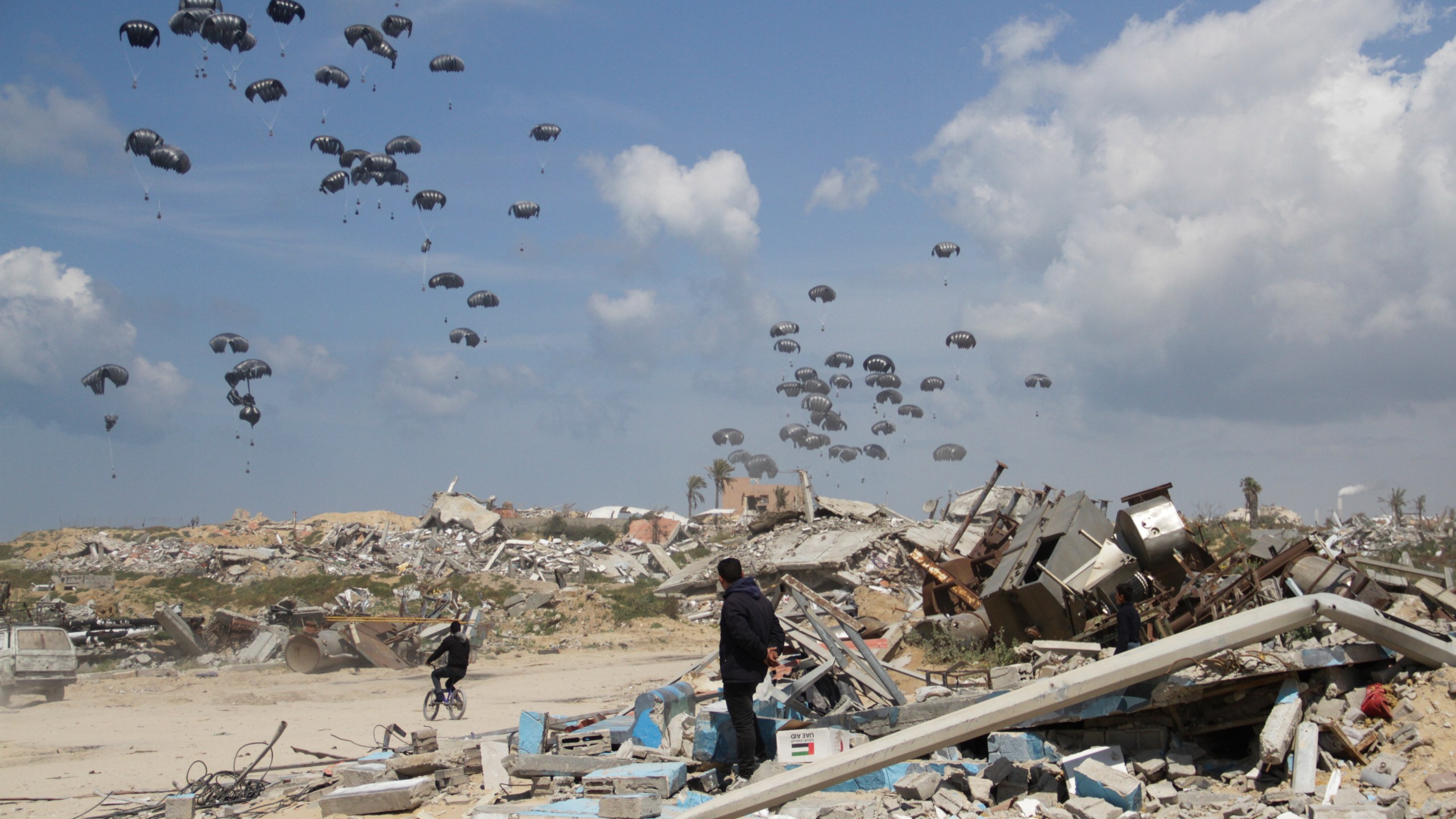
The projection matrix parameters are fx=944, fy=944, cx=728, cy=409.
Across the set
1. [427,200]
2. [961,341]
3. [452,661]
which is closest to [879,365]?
[961,341]

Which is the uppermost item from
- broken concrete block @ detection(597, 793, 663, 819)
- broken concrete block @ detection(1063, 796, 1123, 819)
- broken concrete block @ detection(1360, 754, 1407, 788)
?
broken concrete block @ detection(1360, 754, 1407, 788)

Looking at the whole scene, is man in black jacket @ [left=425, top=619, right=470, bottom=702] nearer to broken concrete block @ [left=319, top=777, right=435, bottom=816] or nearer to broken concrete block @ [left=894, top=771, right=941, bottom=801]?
broken concrete block @ [left=319, top=777, right=435, bottom=816]

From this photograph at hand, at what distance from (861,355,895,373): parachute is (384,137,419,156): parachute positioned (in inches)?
656

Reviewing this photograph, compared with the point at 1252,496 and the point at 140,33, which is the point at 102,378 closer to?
the point at 140,33

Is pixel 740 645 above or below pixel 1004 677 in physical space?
above

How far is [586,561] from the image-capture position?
34.2 m

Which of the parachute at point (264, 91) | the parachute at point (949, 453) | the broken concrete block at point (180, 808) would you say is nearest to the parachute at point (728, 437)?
the parachute at point (949, 453)

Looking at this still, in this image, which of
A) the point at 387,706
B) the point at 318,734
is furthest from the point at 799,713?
the point at 387,706

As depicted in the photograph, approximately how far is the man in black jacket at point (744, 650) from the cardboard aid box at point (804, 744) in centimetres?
21

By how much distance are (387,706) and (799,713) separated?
9040 mm

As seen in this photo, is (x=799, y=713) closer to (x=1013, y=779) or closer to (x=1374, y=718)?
(x=1013, y=779)

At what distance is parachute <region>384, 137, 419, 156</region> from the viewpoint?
29156 mm

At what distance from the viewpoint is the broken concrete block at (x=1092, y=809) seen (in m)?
5.54

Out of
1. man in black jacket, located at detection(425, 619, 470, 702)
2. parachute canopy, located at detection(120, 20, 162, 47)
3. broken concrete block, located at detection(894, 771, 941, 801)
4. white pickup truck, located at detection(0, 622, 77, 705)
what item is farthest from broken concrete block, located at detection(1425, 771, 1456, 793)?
parachute canopy, located at detection(120, 20, 162, 47)
